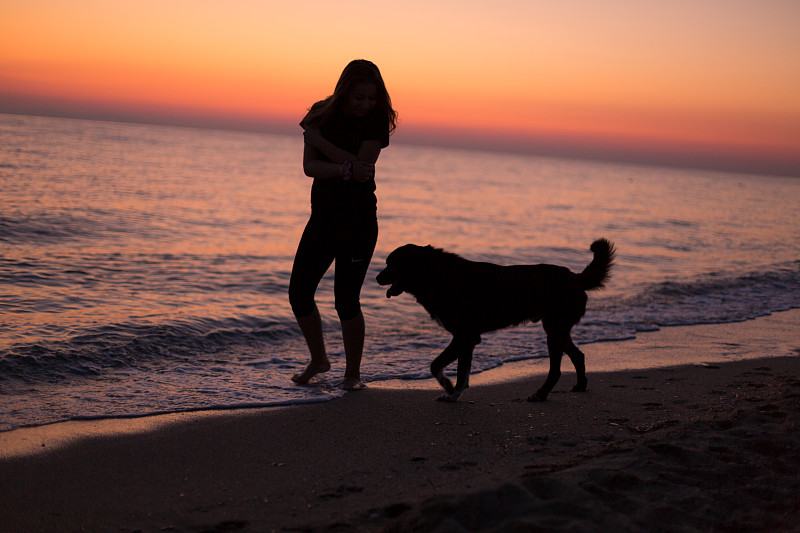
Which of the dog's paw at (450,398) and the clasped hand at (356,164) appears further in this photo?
the dog's paw at (450,398)

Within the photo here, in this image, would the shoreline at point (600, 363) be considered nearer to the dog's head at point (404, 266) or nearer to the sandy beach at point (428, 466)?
the sandy beach at point (428, 466)

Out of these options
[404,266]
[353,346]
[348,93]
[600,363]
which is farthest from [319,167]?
[600,363]

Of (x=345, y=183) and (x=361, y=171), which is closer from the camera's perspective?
(x=361, y=171)

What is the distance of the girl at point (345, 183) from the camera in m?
4.27

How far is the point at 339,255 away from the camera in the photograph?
15.1 feet

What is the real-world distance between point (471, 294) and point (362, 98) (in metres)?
1.54

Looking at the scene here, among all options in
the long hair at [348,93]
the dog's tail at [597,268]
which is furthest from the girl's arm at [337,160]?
the dog's tail at [597,268]

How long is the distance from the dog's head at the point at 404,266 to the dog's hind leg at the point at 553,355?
3.52ft

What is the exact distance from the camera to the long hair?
4.18 meters

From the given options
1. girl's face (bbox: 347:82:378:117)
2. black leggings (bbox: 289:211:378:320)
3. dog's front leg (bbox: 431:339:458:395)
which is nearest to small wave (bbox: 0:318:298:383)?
black leggings (bbox: 289:211:378:320)

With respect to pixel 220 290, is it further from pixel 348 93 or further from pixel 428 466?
pixel 428 466

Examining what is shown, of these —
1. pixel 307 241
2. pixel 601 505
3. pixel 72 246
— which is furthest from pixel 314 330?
pixel 72 246

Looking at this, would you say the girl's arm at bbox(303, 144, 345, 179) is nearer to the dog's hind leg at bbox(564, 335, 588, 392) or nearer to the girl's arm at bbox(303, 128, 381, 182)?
the girl's arm at bbox(303, 128, 381, 182)

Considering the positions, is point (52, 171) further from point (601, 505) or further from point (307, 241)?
point (601, 505)
